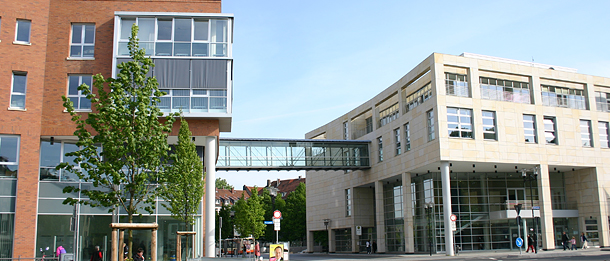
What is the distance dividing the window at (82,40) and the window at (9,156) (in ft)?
17.5

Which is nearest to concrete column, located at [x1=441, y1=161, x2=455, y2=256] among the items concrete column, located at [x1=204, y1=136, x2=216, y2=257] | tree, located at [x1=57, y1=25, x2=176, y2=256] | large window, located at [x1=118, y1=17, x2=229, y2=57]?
concrete column, located at [x1=204, y1=136, x2=216, y2=257]

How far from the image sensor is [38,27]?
27141 millimetres

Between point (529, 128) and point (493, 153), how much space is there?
180 inches

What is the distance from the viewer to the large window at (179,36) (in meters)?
28.3

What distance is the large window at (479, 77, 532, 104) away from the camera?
4091 centimetres

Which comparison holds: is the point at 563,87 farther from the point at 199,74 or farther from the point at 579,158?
the point at 199,74

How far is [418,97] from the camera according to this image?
43.4 metres

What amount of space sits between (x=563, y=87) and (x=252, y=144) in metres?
26.1

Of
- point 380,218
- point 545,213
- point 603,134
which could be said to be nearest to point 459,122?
point 545,213

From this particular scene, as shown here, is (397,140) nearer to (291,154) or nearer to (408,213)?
(408,213)

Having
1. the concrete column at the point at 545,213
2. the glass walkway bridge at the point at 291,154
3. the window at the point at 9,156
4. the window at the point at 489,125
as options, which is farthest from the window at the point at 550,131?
the window at the point at 9,156

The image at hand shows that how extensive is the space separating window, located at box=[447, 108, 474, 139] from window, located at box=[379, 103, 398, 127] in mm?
9674

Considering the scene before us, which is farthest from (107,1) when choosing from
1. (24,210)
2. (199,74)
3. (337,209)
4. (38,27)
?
(337,209)

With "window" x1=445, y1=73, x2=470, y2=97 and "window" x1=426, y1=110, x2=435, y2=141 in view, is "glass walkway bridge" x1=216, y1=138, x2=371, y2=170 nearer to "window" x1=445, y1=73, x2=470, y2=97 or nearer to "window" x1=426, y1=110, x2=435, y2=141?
"window" x1=426, y1=110, x2=435, y2=141
